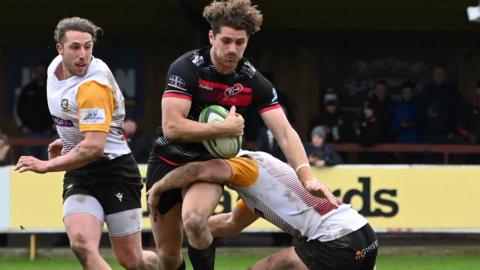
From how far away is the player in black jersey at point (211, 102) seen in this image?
7.75 metres

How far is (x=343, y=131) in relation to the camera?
14.9 m

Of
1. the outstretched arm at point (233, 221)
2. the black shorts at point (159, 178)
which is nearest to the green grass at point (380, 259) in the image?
the black shorts at point (159, 178)

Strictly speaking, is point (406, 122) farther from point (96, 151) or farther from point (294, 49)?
point (96, 151)

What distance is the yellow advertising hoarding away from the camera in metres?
13.1

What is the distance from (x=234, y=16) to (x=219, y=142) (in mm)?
784

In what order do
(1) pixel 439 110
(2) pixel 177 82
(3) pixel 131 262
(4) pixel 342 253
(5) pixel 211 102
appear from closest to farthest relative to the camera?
(4) pixel 342 253 < (2) pixel 177 82 < (5) pixel 211 102 < (3) pixel 131 262 < (1) pixel 439 110

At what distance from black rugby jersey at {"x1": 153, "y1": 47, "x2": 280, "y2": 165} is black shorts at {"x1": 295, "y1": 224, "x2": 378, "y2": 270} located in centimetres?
107

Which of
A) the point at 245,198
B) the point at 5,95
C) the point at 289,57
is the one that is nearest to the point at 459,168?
the point at 289,57

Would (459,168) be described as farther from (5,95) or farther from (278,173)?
(5,95)

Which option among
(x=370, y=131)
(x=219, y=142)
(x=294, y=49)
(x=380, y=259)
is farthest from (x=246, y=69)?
(x=294, y=49)

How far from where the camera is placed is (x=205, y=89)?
26.2 ft

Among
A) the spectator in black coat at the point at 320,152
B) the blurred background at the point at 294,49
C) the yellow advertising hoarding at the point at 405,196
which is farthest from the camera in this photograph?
the blurred background at the point at 294,49

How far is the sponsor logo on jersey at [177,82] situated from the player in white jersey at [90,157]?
40cm

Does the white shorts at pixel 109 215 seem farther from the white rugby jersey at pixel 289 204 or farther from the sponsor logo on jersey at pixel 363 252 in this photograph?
the sponsor logo on jersey at pixel 363 252
